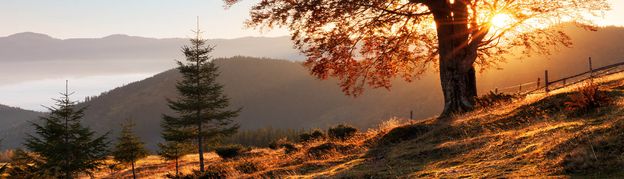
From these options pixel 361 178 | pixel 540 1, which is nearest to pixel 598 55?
pixel 540 1

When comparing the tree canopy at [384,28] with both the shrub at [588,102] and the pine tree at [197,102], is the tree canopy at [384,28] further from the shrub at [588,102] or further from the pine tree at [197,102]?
the pine tree at [197,102]

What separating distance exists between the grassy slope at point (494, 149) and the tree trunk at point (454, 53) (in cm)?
261

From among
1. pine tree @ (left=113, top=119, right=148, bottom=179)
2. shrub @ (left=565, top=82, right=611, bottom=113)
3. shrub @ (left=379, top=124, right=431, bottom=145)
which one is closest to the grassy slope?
shrub @ (left=379, top=124, right=431, bottom=145)

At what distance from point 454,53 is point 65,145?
23641 mm

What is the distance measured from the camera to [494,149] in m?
9.70

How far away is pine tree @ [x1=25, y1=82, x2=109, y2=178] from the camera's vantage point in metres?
30.5

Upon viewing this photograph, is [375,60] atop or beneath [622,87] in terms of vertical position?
atop

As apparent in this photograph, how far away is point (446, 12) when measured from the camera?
18719 millimetres

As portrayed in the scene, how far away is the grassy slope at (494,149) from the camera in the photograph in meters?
7.59

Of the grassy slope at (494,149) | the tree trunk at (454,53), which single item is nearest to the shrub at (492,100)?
the tree trunk at (454,53)

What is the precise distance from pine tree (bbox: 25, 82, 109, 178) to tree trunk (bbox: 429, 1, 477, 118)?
22209mm

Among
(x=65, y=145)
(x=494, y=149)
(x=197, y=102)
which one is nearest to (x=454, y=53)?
(x=494, y=149)

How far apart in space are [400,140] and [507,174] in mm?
7233

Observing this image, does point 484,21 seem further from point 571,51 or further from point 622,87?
point 571,51
